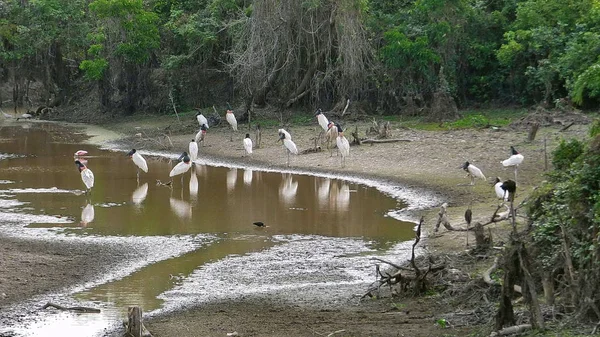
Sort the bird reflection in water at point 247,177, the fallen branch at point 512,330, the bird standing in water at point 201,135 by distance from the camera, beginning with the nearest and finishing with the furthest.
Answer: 1. the fallen branch at point 512,330
2. the bird reflection in water at point 247,177
3. the bird standing in water at point 201,135

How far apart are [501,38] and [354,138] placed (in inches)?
394

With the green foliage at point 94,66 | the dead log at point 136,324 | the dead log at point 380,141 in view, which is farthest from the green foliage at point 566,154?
the green foliage at point 94,66

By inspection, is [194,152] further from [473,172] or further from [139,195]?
[473,172]

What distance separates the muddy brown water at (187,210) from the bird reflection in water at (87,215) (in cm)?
2

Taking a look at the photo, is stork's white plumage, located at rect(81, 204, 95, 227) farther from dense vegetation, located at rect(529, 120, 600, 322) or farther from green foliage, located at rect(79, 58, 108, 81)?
green foliage, located at rect(79, 58, 108, 81)

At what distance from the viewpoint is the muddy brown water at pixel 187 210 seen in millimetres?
13456

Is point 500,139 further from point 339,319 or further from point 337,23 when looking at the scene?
point 339,319

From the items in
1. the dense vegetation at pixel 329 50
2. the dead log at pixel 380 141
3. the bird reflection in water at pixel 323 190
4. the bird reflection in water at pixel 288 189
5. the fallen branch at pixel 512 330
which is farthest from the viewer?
the dense vegetation at pixel 329 50

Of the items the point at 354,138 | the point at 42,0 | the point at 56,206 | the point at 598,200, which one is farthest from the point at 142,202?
the point at 42,0

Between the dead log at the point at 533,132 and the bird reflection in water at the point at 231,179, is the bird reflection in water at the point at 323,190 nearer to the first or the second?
the bird reflection in water at the point at 231,179

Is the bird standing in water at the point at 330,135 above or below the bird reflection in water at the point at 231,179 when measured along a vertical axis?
above

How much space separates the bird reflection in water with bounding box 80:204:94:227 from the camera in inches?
661

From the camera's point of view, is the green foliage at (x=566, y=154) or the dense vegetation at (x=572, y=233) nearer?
the dense vegetation at (x=572, y=233)

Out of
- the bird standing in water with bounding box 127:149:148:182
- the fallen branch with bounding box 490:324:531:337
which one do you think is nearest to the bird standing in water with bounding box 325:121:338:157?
the bird standing in water with bounding box 127:149:148:182
